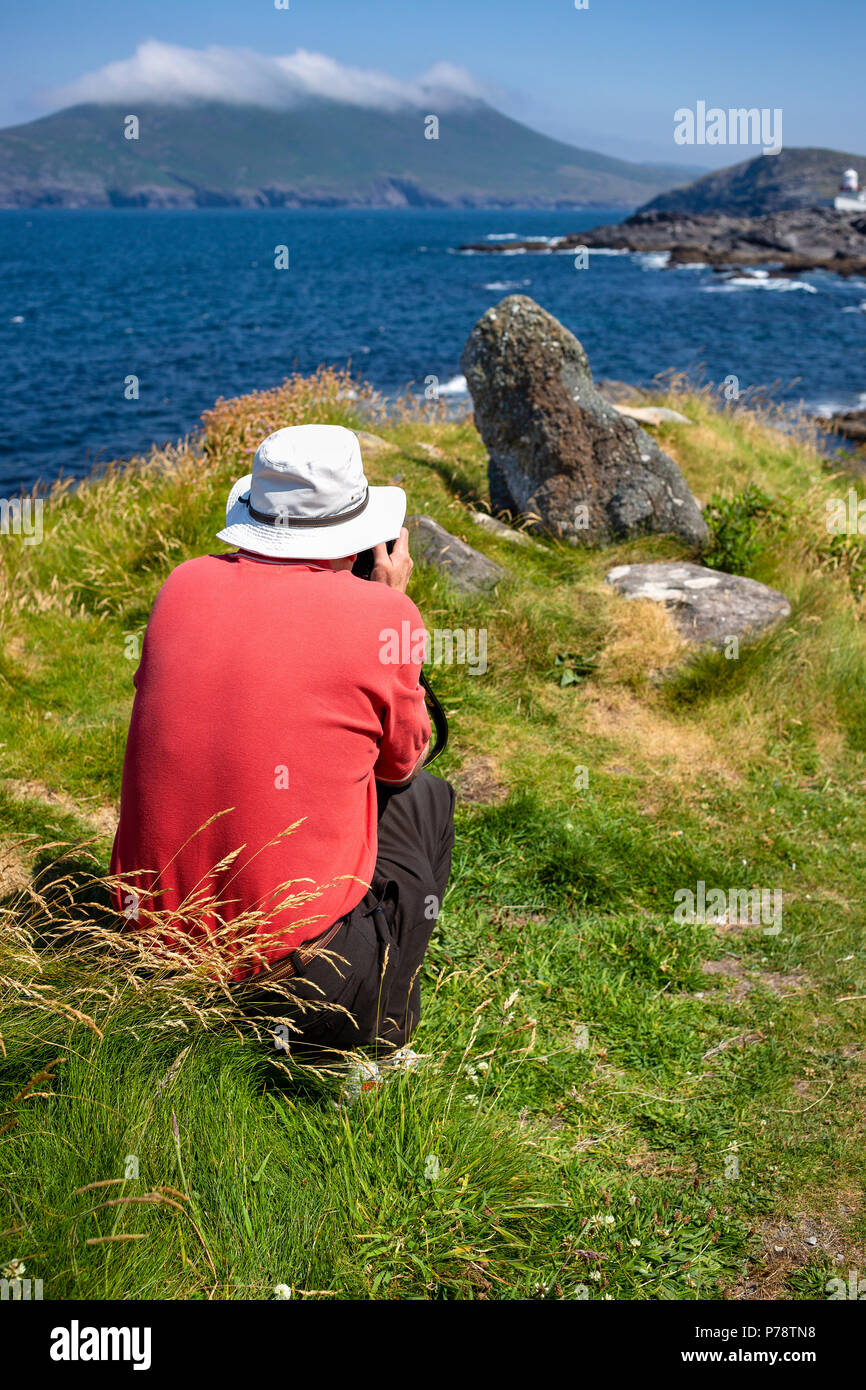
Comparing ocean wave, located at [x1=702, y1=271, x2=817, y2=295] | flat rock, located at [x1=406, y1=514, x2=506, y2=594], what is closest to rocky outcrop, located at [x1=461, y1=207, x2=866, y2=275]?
ocean wave, located at [x1=702, y1=271, x2=817, y2=295]

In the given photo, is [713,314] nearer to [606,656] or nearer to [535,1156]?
[606,656]

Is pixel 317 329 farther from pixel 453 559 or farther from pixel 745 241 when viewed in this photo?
pixel 745 241

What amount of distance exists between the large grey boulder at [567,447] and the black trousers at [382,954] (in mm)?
5630

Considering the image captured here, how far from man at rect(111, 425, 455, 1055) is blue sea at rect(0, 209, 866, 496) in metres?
16.9

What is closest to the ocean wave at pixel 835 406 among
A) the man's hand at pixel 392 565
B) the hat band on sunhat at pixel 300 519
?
the man's hand at pixel 392 565

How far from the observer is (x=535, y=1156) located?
271cm

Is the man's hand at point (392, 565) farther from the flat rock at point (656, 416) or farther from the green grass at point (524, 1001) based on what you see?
the flat rock at point (656, 416)

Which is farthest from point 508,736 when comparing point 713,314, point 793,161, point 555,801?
point 793,161

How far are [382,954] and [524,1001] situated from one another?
1198 mm

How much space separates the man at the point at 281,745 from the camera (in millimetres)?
2320

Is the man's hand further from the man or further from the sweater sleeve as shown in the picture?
the sweater sleeve

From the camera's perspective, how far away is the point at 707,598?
6.77 m

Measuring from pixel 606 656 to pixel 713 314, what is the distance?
Result: 52.6m

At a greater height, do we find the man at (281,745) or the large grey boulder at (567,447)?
the large grey boulder at (567,447)
